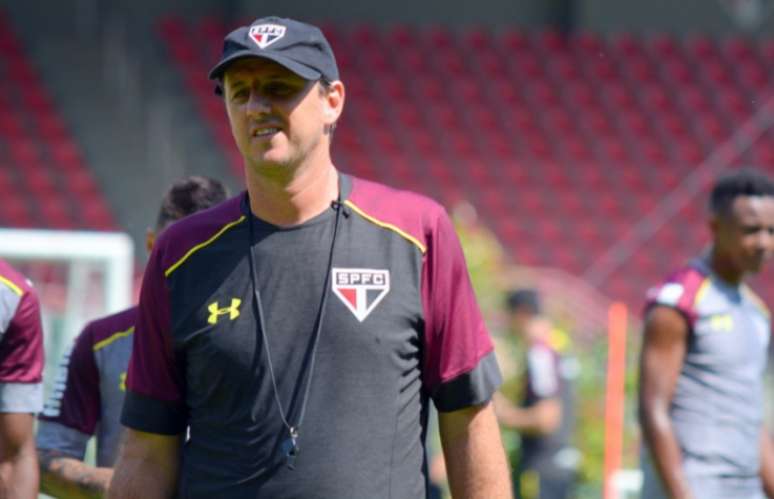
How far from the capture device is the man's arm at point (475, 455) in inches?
124

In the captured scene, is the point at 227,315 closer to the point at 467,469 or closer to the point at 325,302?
the point at 325,302

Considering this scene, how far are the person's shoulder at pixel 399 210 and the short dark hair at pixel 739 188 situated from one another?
2491 millimetres

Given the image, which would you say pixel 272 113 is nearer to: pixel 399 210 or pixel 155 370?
pixel 399 210

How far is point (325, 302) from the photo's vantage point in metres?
3.10

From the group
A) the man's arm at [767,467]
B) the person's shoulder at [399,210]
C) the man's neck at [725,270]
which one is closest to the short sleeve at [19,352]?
the person's shoulder at [399,210]

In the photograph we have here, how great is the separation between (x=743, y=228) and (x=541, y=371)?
395 centimetres

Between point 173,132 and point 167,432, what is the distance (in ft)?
48.6

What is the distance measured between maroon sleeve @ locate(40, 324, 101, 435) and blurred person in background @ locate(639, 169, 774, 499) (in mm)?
1946

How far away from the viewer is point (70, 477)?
420cm

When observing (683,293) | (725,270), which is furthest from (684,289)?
(725,270)

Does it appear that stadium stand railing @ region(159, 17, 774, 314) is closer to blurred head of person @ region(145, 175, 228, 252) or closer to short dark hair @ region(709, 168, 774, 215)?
short dark hair @ region(709, 168, 774, 215)

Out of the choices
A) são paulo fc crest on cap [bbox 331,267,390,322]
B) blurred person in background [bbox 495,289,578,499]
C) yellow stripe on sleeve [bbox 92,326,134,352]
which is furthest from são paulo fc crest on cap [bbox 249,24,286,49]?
blurred person in background [bbox 495,289,578,499]

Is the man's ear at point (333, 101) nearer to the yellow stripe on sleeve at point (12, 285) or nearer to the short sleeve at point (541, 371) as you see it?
the yellow stripe on sleeve at point (12, 285)

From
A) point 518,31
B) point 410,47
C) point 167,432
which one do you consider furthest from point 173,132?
point 167,432
